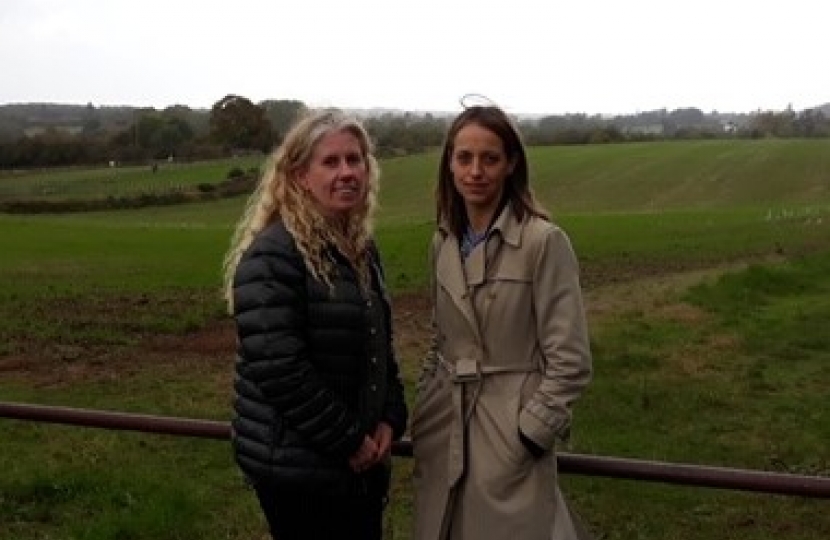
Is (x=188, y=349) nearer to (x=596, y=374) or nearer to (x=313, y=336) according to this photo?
(x=596, y=374)

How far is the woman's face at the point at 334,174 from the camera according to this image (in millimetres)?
3180

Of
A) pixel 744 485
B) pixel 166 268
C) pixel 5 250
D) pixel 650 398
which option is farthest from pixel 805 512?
pixel 5 250

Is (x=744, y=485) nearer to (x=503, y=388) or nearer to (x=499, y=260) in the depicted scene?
(x=503, y=388)

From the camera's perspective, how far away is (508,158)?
3.26 m

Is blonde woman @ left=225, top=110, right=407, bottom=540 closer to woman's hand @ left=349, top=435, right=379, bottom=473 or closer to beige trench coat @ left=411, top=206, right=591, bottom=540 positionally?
woman's hand @ left=349, top=435, right=379, bottom=473

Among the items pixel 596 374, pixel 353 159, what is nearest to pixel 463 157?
pixel 353 159

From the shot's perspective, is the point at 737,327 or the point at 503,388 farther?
the point at 737,327

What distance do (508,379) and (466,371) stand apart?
0.41 feet

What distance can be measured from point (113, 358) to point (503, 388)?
1198 cm

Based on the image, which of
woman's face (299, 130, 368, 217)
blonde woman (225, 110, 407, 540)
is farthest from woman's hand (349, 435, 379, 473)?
woman's face (299, 130, 368, 217)

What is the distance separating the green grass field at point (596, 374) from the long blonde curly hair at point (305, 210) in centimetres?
58

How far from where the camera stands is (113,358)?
1435 cm

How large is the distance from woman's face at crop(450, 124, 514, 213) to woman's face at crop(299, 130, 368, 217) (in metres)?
0.31

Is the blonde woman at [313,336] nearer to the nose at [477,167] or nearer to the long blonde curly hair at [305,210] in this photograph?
the long blonde curly hair at [305,210]
